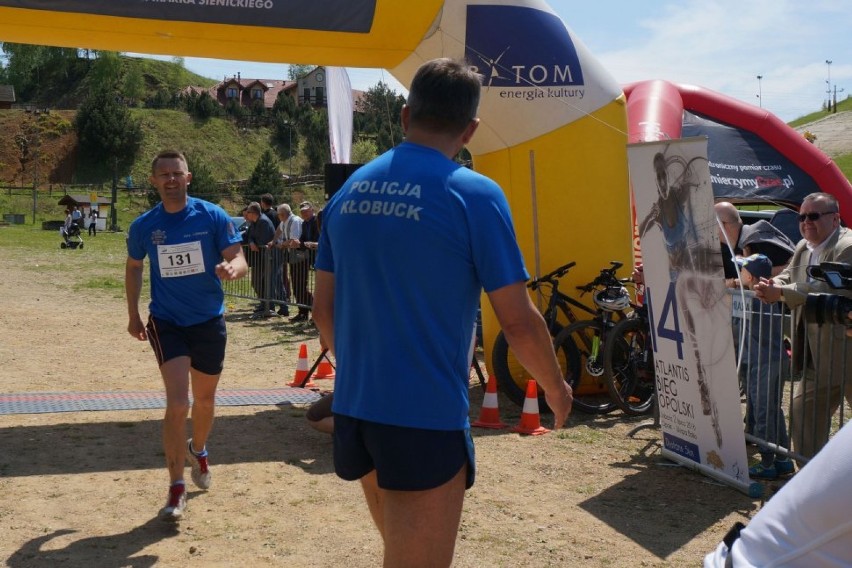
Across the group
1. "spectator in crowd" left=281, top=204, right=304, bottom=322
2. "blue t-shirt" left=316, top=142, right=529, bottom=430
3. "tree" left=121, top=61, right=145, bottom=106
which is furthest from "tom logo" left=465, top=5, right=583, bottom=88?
"tree" left=121, top=61, right=145, bottom=106

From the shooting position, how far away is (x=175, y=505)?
5395mm

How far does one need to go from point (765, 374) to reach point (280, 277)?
34.5ft

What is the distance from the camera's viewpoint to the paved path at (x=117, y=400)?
8211mm

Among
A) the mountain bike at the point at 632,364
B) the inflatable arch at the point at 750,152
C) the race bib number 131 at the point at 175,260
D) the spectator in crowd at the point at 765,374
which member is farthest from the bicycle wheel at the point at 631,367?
the inflatable arch at the point at 750,152

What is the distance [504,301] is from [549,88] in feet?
20.9

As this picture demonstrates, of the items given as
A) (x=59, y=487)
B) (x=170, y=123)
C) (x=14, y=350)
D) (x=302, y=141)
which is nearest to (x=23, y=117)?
(x=170, y=123)

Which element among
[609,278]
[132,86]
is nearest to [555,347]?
[609,278]

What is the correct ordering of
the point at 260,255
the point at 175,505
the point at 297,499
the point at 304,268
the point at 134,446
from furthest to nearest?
the point at 260,255 → the point at 304,268 → the point at 134,446 → the point at 297,499 → the point at 175,505

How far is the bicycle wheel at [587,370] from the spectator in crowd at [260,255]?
25.5ft

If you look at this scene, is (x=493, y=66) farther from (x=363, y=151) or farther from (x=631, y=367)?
(x=363, y=151)

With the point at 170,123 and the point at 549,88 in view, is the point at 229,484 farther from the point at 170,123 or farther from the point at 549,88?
the point at 170,123

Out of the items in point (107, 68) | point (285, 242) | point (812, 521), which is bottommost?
point (812, 521)

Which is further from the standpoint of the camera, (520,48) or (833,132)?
(833,132)

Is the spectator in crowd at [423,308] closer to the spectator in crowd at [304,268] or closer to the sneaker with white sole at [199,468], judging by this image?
the sneaker with white sole at [199,468]
